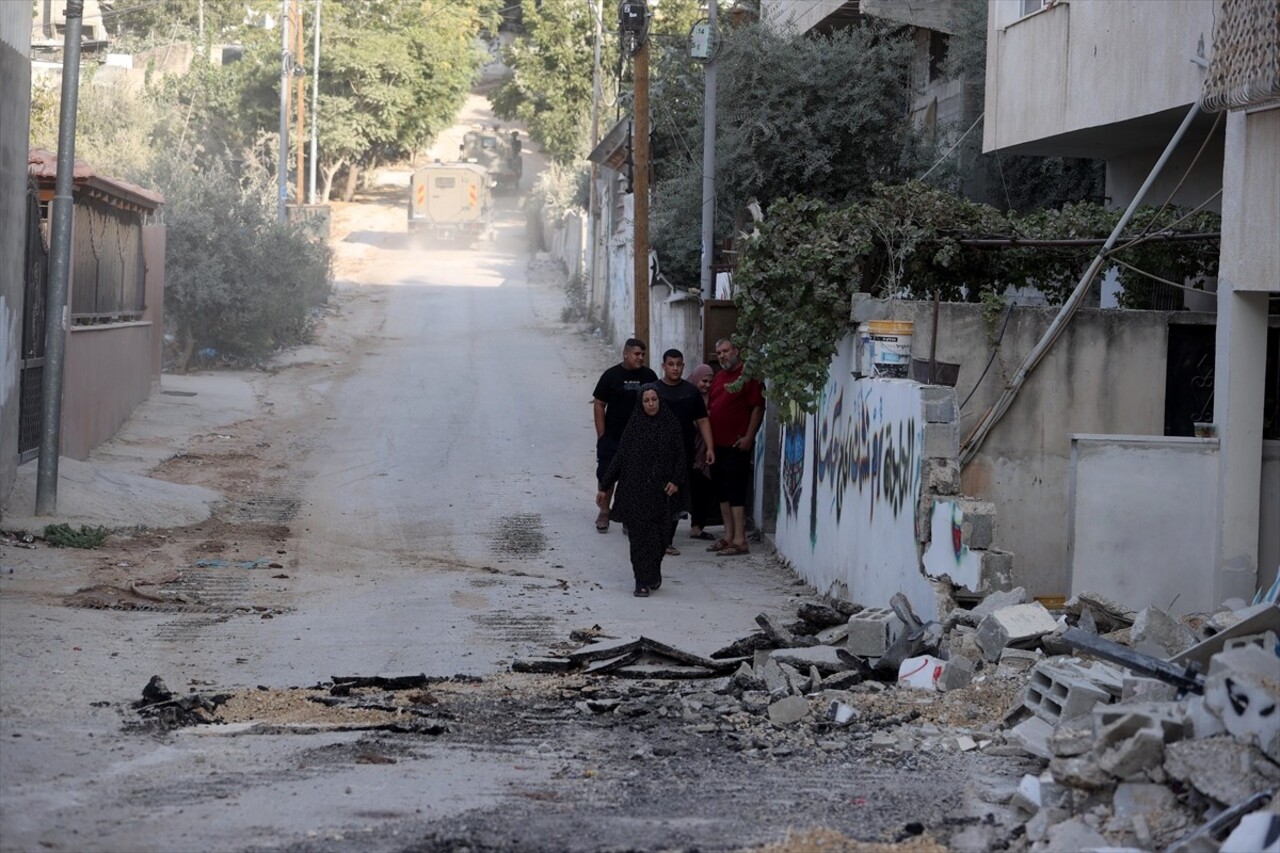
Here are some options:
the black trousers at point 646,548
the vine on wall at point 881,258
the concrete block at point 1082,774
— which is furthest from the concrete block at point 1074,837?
the vine on wall at point 881,258

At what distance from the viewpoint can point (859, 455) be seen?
10977mm

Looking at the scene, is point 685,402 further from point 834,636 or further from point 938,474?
point 834,636

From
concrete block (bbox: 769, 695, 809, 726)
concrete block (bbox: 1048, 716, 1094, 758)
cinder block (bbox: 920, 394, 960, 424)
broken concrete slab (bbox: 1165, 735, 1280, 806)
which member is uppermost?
cinder block (bbox: 920, 394, 960, 424)

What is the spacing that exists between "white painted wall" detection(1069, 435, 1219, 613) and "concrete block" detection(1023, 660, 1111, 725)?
2.73 m

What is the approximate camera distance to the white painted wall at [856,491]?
960cm

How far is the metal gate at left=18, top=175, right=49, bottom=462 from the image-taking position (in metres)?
13.7

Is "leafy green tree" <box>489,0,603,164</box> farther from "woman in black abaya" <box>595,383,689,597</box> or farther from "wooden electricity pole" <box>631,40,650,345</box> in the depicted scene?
"woman in black abaya" <box>595,383,689,597</box>

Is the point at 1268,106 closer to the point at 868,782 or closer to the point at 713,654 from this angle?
the point at 713,654

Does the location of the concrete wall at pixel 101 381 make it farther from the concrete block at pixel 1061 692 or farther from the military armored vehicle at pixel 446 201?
the military armored vehicle at pixel 446 201

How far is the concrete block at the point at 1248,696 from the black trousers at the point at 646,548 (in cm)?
603

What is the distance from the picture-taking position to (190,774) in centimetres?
596

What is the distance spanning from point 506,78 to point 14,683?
5836cm

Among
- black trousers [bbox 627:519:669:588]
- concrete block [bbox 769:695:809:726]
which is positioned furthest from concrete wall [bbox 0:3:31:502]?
concrete block [bbox 769:695:809:726]

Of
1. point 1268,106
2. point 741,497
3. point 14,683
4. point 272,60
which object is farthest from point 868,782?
point 272,60
